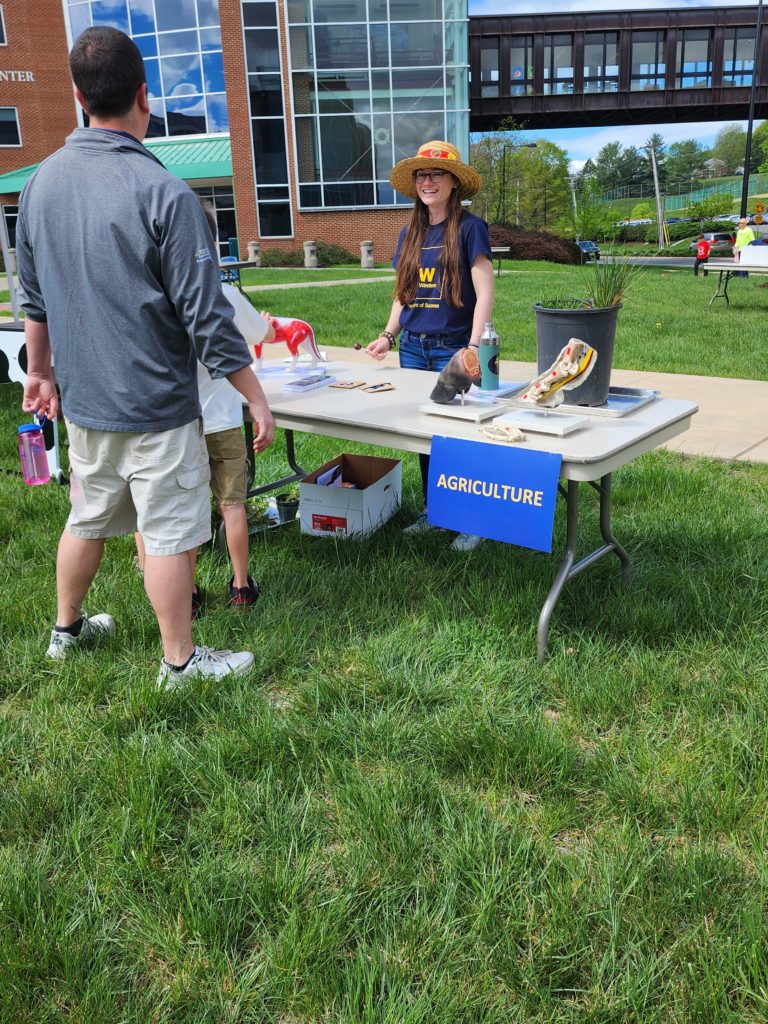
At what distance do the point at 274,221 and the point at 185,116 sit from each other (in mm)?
6807

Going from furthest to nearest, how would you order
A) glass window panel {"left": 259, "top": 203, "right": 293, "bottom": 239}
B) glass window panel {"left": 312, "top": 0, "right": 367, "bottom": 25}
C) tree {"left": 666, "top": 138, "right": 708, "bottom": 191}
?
1. tree {"left": 666, "top": 138, "right": 708, "bottom": 191}
2. glass window panel {"left": 259, "top": 203, "right": 293, "bottom": 239}
3. glass window panel {"left": 312, "top": 0, "right": 367, "bottom": 25}

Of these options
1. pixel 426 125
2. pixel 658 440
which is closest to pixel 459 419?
pixel 658 440

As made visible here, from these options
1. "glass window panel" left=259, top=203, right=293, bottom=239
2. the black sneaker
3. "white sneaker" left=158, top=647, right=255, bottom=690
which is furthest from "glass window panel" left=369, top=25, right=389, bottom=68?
"white sneaker" left=158, top=647, right=255, bottom=690

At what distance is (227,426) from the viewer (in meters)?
3.46

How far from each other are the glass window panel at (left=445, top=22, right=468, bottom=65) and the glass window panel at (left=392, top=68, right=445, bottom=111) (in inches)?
32.0

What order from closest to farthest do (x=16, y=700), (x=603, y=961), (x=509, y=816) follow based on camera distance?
(x=603, y=961)
(x=509, y=816)
(x=16, y=700)

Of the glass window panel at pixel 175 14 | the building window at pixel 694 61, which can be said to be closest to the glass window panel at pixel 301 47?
the glass window panel at pixel 175 14

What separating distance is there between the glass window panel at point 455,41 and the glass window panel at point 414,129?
6.04 ft

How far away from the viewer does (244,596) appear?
11.6 ft

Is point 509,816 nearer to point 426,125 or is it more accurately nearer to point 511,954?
point 511,954

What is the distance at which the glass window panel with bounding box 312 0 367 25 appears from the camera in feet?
92.6

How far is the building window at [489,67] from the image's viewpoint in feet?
150

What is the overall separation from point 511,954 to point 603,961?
0.19m

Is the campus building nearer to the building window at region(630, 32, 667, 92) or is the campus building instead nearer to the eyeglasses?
the building window at region(630, 32, 667, 92)
